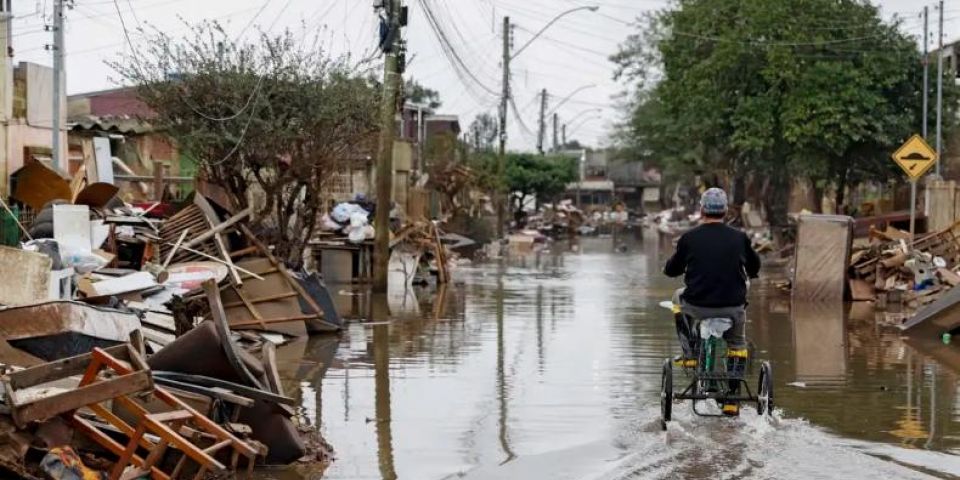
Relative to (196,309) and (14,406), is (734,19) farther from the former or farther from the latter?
(14,406)

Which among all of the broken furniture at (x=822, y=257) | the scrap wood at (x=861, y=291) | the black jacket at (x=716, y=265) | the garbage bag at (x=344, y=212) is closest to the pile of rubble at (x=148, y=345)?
the black jacket at (x=716, y=265)

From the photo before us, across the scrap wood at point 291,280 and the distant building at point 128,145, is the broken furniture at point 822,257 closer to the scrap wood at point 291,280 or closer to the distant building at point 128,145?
the scrap wood at point 291,280

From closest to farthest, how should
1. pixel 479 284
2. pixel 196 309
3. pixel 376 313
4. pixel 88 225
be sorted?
pixel 196 309 → pixel 88 225 → pixel 376 313 → pixel 479 284

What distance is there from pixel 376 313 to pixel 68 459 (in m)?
14.4

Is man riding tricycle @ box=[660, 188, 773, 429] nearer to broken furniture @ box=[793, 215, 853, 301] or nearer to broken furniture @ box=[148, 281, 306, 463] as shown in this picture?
broken furniture @ box=[148, 281, 306, 463]

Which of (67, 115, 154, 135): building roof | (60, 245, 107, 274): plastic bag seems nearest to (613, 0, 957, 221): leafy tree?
(67, 115, 154, 135): building roof

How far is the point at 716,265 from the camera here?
10523 mm

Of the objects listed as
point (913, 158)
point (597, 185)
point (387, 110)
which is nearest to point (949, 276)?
point (913, 158)

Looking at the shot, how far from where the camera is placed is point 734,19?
47406 mm

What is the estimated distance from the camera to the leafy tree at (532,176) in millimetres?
80750

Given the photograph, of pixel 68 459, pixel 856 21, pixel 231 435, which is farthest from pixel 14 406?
pixel 856 21

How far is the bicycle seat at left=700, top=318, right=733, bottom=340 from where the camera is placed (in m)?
10.5

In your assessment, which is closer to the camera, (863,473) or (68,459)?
(68,459)

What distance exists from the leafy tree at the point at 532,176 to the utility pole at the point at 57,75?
51133mm
